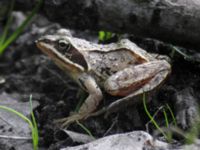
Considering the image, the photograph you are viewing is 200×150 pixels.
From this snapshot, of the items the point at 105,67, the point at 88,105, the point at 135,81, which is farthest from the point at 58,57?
→ the point at 135,81

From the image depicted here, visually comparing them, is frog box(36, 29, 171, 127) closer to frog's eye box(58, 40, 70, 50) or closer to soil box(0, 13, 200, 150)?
frog's eye box(58, 40, 70, 50)

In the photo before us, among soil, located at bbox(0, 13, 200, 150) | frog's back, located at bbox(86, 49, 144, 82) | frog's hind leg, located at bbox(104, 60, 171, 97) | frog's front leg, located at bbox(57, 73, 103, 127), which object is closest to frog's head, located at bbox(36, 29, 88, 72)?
frog's back, located at bbox(86, 49, 144, 82)

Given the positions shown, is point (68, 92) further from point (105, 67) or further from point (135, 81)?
point (135, 81)

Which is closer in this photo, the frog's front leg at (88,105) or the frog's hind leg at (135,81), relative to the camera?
the frog's hind leg at (135,81)

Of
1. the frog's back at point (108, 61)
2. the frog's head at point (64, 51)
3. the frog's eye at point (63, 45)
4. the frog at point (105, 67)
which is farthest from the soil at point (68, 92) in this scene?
the frog's eye at point (63, 45)

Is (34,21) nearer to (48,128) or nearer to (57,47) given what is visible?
(57,47)

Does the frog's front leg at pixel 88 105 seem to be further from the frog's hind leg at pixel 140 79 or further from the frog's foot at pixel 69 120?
the frog's hind leg at pixel 140 79

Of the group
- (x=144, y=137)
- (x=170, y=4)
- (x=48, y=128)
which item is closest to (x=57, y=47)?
(x=48, y=128)
